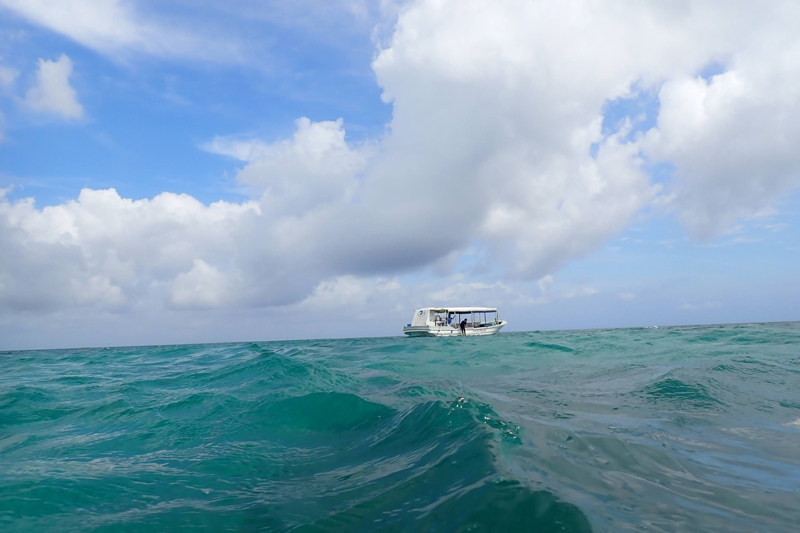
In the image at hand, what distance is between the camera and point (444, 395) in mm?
11227

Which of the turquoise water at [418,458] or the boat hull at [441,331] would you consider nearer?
the turquoise water at [418,458]

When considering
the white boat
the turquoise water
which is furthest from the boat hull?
the turquoise water

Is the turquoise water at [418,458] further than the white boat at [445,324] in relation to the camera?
No

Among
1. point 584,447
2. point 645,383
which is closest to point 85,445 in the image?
point 584,447

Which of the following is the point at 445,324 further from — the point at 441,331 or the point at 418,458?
the point at 418,458

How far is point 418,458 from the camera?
647 cm

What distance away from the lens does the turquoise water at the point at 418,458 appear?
4.62 metres

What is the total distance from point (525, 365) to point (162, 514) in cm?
1677

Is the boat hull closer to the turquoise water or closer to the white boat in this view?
the white boat

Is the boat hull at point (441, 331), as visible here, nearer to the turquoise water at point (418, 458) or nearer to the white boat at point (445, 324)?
the white boat at point (445, 324)

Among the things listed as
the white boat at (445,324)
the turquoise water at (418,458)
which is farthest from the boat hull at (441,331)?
the turquoise water at (418,458)

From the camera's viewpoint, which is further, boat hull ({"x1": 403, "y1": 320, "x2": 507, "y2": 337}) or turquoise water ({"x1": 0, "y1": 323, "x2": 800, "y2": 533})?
boat hull ({"x1": 403, "y1": 320, "x2": 507, "y2": 337})

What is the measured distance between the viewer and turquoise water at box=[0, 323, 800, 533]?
462cm

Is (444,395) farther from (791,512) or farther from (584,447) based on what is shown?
(791,512)
